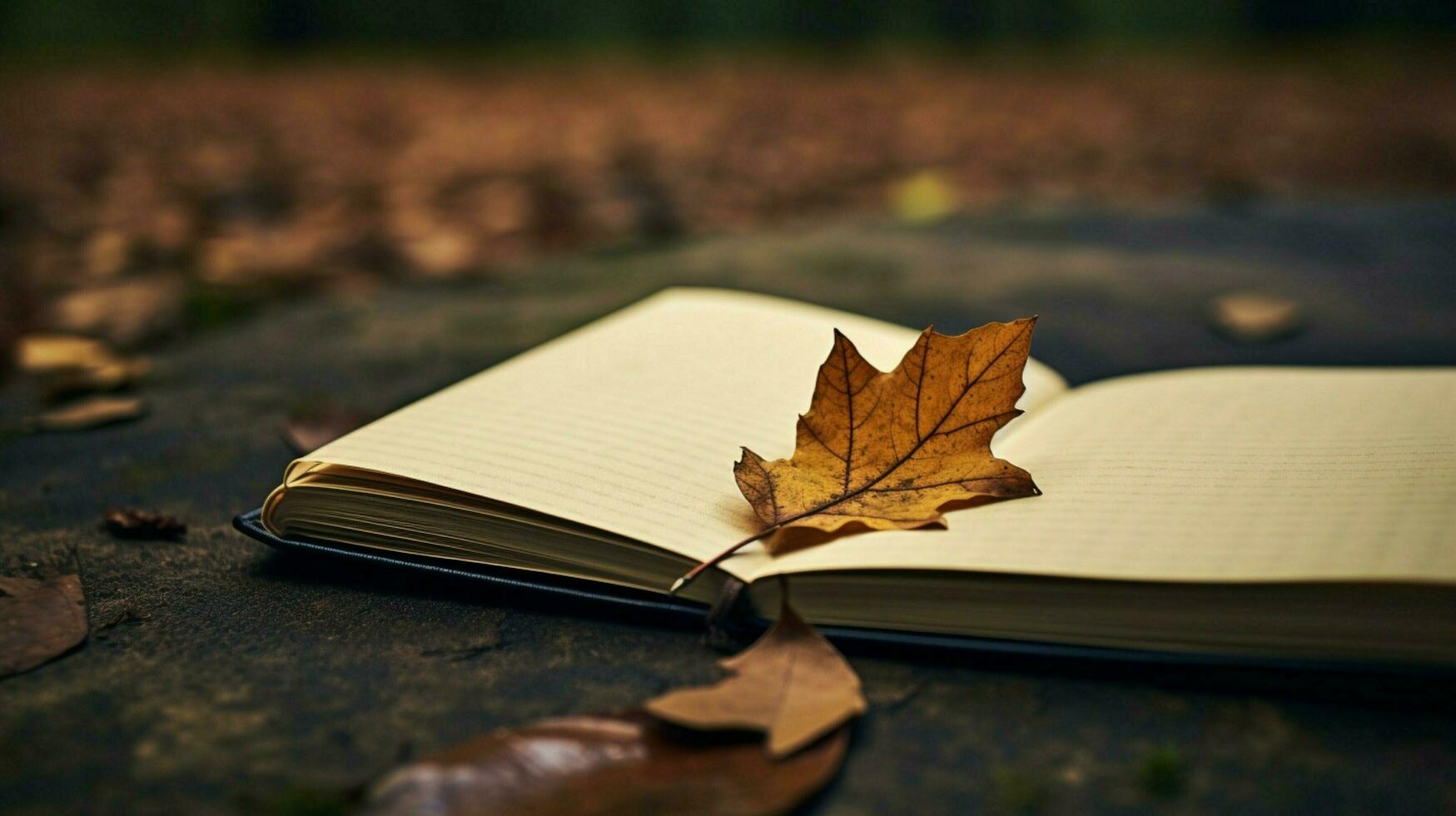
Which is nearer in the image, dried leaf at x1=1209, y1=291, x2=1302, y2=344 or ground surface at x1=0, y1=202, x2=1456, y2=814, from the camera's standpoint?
ground surface at x1=0, y1=202, x2=1456, y2=814

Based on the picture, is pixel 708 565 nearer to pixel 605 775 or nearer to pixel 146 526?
pixel 605 775

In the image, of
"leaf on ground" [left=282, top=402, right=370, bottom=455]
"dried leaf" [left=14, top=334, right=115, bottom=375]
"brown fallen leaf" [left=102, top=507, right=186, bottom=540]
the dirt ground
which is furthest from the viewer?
the dirt ground

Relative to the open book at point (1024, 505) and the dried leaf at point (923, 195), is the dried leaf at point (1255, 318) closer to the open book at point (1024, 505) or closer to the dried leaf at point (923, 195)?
the open book at point (1024, 505)

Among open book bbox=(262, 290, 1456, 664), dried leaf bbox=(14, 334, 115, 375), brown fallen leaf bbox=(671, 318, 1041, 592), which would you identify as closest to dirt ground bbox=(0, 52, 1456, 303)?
dried leaf bbox=(14, 334, 115, 375)

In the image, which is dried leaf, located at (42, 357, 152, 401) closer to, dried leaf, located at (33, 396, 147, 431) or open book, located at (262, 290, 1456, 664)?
dried leaf, located at (33, 396, 147, 431)

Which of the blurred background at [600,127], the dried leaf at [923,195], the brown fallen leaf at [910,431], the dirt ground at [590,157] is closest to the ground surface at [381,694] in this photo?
the brown fallen leaf at [910,431]

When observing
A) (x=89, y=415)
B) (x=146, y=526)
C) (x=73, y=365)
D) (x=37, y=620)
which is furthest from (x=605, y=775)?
(x=73, y=365)
